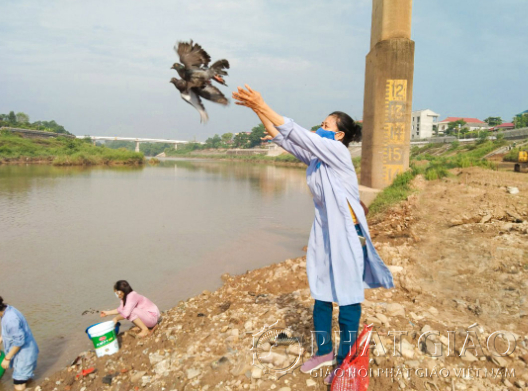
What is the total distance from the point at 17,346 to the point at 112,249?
15.6ft

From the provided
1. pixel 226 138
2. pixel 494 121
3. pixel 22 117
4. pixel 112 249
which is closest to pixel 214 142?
pixel 226 138

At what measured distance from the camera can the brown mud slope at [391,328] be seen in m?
2.30

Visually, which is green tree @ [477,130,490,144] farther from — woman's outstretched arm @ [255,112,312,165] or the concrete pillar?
woman's outstretched arm @ [255,112,312,165]

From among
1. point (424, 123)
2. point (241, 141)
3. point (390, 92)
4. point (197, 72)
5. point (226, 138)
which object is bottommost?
point (197, 72)

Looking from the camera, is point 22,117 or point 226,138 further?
point 226,138

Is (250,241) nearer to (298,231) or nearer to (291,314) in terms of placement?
(298,231)

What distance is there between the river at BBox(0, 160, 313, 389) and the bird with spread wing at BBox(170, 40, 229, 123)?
10.2 ft

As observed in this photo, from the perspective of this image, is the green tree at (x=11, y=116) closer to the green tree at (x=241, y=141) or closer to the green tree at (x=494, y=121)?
the green tree at (x=241, y=141)

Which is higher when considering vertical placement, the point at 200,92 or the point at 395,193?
the point at 200,92

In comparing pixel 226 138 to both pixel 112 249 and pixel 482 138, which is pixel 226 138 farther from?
pixel 112 249

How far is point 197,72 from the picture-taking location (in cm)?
244

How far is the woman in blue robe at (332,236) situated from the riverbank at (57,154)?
140ft

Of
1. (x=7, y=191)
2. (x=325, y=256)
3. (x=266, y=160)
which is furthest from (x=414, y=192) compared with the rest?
(x=266, y=160)

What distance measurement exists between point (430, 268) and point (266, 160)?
56.6 metres
